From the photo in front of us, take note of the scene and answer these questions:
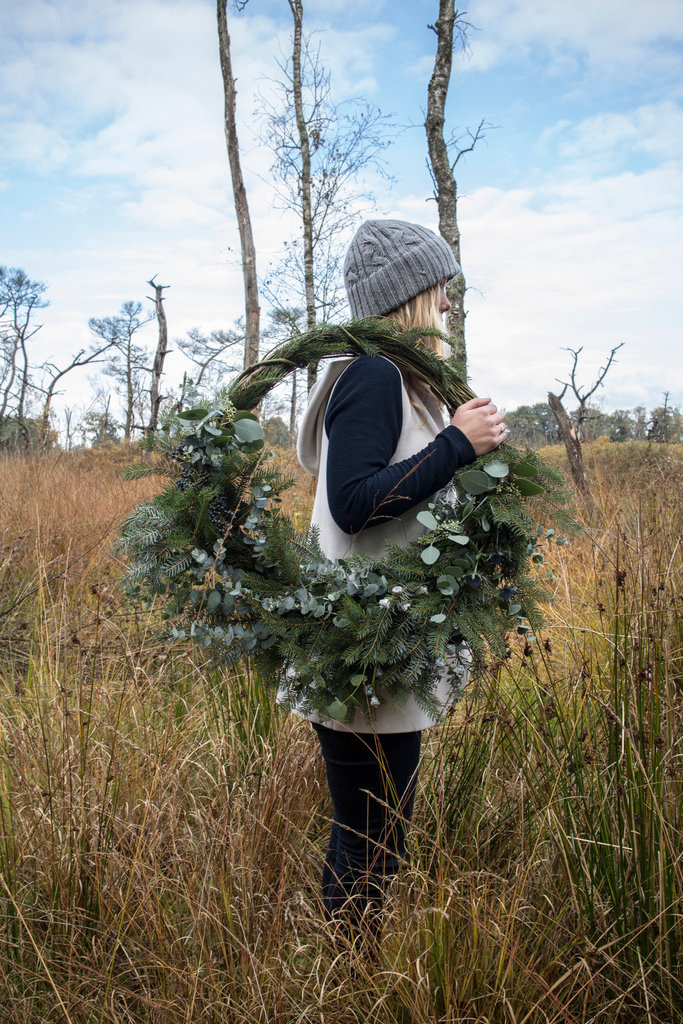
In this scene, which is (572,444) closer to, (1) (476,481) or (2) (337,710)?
(1) (476,481)

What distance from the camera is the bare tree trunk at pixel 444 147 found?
6.10m

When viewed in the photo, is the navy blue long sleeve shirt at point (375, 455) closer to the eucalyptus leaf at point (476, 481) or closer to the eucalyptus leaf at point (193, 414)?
the eucalyptus leaf at point (476, 481)

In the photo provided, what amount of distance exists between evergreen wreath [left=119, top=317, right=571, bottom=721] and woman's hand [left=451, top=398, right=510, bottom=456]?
0.04 m

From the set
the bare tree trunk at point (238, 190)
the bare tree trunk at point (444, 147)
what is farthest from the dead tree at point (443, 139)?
the bare tree trunk at point (238, 190)

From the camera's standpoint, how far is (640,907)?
1.41 meters

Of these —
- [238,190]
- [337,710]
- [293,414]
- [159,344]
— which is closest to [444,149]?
[238,190]

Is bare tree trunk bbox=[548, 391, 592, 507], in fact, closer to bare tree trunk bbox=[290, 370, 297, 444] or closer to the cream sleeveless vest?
the cream sleeveless vest

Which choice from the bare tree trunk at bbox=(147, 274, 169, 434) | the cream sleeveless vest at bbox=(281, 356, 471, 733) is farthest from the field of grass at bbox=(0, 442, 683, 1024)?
the bare tree trunk at bbox=(147, 274, 169, 434)

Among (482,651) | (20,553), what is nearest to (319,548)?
(482,651)

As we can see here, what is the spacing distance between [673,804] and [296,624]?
0.93m

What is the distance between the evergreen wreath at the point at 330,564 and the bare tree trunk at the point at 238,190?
22.9 feet

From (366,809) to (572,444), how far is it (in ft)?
23.4

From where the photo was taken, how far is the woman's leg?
4.58ft

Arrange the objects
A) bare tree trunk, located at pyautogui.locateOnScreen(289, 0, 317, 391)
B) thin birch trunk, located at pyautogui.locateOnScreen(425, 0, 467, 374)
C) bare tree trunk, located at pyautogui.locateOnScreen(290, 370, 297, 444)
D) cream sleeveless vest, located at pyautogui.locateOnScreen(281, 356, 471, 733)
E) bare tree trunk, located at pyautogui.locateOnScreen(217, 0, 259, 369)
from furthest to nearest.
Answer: bare tree trunk, located at pyautogui.locateOnScreen(290, 370, 297, 444) < bare tree trunk, located at pyautogui.locateOnScreen(289, 0, 317, 391) < bare tree trunk, located at pyautogui.locateOnScreen(217, 0, 259, 369) < thin birch trunk, located at pyautogui.locateOnScreen(425, 0, 467, 374) < cream sleeveless vest, located at pyautogui.locateOnScreen(281, 356, 471, 733)
